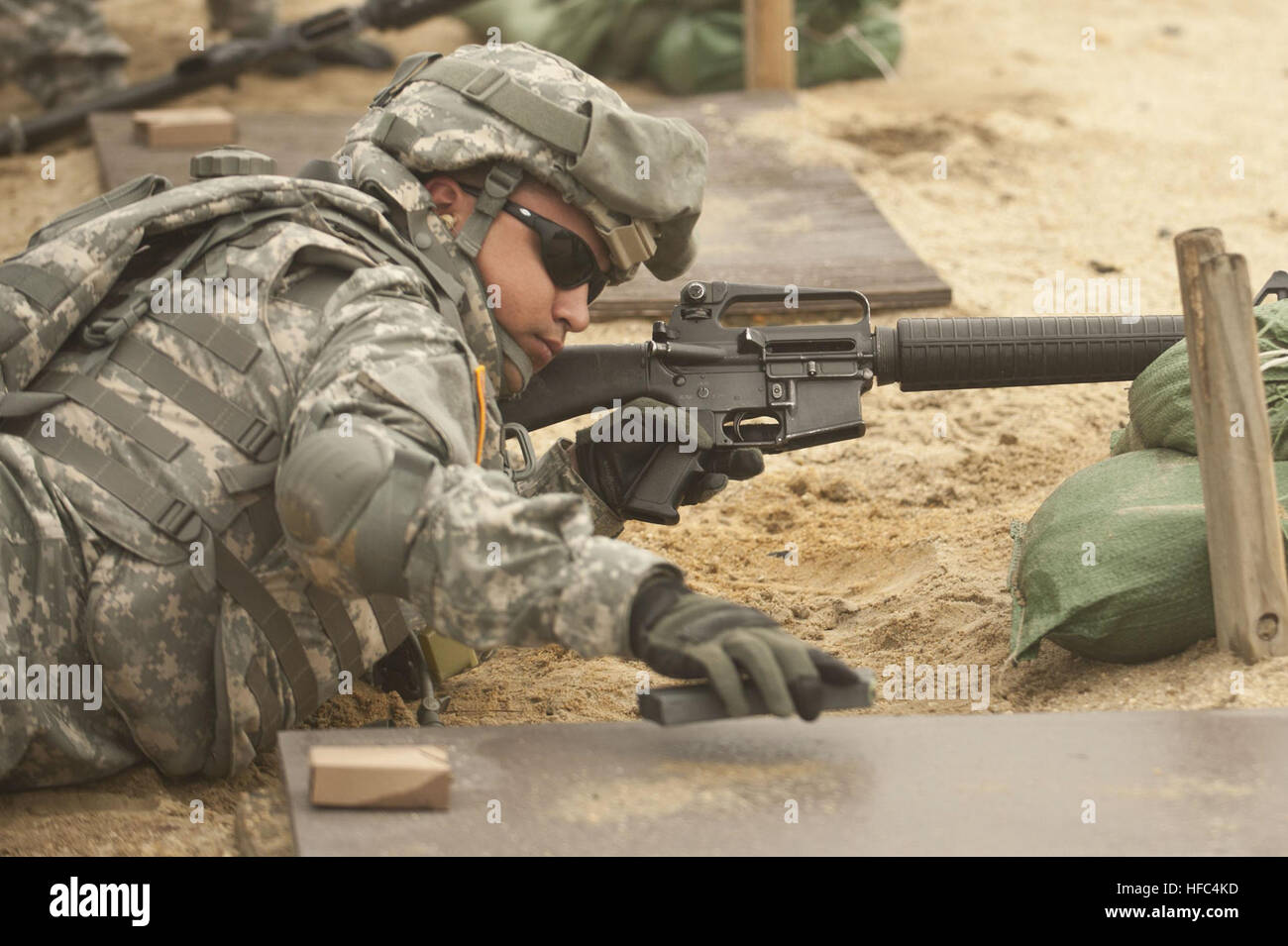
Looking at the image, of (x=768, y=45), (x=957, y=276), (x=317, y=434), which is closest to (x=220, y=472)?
(x=317, y=434)

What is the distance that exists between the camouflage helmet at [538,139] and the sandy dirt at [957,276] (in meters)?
1.03

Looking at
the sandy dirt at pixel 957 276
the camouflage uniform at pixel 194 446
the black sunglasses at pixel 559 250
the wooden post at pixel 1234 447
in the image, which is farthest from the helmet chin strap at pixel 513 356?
the wooden post at pixel 1234 447

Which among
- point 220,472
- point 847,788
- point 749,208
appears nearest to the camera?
point 847,788

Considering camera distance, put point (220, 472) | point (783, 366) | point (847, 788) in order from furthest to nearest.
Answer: point (783, 366)
point (220, 472)
point (847, 788)

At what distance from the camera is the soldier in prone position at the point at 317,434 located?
219 centimetres

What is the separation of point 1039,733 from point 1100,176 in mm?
4886

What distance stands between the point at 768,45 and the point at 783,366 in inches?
170

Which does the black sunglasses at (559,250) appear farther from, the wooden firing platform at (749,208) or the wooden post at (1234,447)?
the wooden firing platform at (749,208)

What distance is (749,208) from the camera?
6.11 m

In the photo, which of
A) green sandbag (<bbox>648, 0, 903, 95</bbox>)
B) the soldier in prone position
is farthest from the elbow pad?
green sandbag (<bbox>648, 0, 903, 95</bbox>)

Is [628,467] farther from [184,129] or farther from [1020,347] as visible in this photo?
[184,129]

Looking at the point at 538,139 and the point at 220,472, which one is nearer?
the point at 220,472

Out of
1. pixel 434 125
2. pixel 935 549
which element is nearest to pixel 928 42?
pixel 935 549
